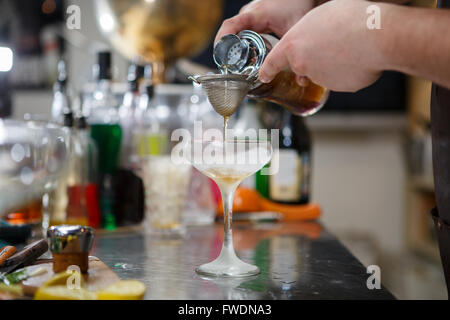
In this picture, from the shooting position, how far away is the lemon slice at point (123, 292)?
54 cm

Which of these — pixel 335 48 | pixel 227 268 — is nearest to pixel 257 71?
pixel 335 48

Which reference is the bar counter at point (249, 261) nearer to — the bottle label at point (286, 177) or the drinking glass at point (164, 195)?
the drinking glass at point (164, 195)

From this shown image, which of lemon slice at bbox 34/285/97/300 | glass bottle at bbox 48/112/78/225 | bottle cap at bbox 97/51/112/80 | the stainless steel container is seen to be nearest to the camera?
lemon slice at bbox 34/285/97/300

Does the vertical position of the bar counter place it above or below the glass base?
below

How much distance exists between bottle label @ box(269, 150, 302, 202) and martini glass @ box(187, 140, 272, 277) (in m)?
0.67

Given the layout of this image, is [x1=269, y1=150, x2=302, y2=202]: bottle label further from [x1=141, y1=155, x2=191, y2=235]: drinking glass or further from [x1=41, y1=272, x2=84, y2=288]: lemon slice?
[x1=41, y1=272, x2=84, y2=288]: lemon slice

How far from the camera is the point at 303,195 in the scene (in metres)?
1.49

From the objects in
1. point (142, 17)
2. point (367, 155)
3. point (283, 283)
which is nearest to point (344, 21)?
point (283, 283)

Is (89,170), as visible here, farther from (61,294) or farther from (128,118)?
(61,294)

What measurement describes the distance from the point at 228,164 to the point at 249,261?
0.16 m

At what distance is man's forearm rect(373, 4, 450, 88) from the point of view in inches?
22.8

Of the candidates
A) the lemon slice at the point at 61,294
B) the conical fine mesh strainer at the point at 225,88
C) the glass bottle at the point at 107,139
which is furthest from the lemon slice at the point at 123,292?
the glass bottle at the point at 107,139

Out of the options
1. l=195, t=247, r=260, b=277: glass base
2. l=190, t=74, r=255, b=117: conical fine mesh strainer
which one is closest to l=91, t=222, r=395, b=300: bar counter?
l=195, t=247, r=260, b=277: glass base

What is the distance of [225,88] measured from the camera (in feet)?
2.43
